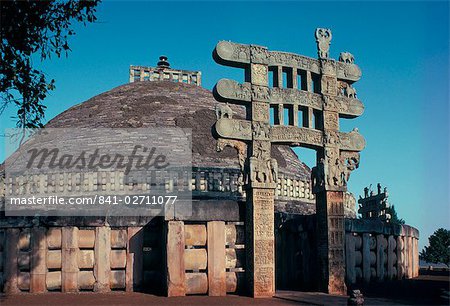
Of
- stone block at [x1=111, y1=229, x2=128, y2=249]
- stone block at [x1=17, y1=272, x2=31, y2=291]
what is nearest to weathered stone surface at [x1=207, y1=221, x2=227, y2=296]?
stone block at [x1=111, y1=229, x2=128, y2=249]

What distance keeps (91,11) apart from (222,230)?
5.68m

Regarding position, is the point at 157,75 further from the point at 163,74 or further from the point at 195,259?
the point at 195,259

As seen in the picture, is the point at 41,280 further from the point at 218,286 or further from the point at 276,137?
the point at 276,137

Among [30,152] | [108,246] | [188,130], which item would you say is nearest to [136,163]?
[188,130]

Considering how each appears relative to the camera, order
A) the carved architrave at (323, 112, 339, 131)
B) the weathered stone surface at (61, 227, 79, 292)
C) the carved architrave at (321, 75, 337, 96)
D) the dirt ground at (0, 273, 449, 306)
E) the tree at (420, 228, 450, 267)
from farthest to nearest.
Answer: the tree at (420, 228, 450, 267) < the carved architrave at (321, 75, 337, 96) < the carved architrave at (323, 112, 339, 131) < the weathered stone surface at (61, 227, 79, 292) < the dirt ground at (0, 273, 449, 306)

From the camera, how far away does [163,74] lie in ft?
120

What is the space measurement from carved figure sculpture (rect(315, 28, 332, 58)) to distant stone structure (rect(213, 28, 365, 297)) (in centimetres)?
3

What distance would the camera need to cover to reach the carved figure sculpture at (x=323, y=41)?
14203mm

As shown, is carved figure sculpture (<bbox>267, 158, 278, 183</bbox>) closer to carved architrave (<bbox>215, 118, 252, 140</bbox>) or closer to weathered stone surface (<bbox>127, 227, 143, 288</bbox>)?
carved architrave (<bbox>215, 118, 252, 140</bbox>)

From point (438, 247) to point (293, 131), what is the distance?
24.8m

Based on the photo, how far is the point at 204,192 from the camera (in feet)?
73.2

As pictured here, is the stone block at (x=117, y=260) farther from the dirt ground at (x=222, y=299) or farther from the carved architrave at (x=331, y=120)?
the carved architrave at (x=331, y=120)

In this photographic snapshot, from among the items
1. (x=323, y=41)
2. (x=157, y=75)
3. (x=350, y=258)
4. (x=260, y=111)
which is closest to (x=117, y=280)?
(x=260, y=111)

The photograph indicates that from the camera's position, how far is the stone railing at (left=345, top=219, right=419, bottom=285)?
48.4 feet
